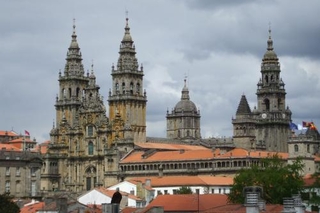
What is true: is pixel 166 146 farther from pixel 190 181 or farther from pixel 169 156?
pixel 190 181

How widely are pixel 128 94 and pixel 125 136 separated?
455 inches

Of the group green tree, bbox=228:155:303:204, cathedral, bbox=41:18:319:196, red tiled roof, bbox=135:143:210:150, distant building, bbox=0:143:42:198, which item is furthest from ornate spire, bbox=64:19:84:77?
green tree, bbox=228:155:303:204

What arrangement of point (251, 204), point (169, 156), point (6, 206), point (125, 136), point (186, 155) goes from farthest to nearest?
1. point (125, 136)
2. point (169, 156)
3. point (186, 155)
4. point (6, 206)
5. point (251, 204)

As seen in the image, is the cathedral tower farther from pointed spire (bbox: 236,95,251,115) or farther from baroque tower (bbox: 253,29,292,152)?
baroque tower (bbox: 253,29,292,152)

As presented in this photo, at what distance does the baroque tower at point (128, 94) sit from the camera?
17962 cm

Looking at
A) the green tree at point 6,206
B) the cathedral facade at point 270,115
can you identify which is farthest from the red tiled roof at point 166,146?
the green tree at point 6,206

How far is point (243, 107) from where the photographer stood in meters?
190

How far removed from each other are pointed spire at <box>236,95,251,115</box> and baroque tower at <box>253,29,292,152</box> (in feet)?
18.0

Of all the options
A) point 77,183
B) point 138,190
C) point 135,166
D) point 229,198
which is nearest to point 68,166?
point 77,183

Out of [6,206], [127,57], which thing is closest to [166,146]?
[127,57]

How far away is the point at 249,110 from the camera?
190875 mm

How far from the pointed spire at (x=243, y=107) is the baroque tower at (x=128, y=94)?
64.0ft

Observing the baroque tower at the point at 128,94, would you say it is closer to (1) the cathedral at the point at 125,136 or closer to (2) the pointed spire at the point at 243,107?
(1) the cathedral at the point at 125,136

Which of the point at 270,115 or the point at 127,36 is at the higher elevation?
the point at 127,36
